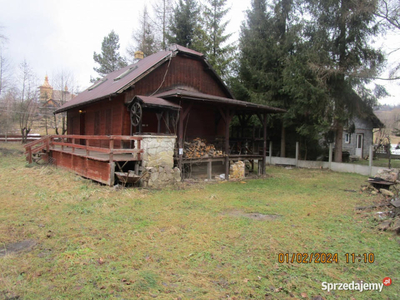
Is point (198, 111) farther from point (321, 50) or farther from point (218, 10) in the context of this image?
point (218, 10)

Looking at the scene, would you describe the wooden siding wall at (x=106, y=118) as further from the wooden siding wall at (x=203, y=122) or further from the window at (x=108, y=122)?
the wooden siding wall at (x=203, y=122)

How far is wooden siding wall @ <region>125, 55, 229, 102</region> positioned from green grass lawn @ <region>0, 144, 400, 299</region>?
18.3 feet

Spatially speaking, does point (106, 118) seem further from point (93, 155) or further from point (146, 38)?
point (146, 38)

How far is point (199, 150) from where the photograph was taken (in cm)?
1093

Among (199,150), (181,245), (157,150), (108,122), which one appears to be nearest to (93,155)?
(157,150)

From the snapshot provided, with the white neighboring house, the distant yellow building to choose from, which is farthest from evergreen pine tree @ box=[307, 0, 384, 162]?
the distant yellow building

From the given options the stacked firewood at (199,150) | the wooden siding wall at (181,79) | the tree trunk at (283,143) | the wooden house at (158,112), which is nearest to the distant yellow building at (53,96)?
the wooden house at (158,112)

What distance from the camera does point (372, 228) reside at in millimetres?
5125

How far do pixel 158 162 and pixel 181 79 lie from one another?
19.6 ft

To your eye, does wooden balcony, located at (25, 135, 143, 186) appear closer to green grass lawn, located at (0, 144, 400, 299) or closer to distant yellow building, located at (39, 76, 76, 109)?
green grass lawn, located at (0, 144, 400, 299)

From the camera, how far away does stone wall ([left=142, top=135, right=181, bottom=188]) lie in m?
8.70

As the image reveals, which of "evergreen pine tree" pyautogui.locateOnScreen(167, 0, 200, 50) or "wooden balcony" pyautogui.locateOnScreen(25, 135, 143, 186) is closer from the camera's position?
"wooden balcony" pyautogui.locateOnScreen(25, 135, 143, 186)

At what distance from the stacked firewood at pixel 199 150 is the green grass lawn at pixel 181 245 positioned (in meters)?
2.89

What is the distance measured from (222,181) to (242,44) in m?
12.6
